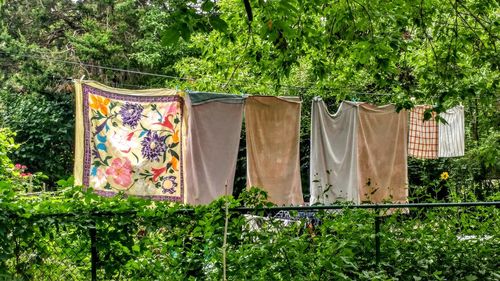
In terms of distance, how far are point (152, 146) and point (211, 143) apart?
592 mm

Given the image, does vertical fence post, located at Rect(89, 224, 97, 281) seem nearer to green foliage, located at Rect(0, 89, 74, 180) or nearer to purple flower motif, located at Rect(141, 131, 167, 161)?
purple flower motif, located at Rect(141, 131, 167, 161)

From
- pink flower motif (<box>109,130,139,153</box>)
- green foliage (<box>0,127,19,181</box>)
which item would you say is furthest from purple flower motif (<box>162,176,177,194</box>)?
green foliage (<box>0,127,19,181</box>)

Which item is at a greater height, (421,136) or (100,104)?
(100,104)

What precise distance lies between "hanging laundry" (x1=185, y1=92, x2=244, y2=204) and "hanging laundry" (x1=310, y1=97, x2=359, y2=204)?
1.04m

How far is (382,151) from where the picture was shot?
255 inches

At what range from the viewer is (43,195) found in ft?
13.5

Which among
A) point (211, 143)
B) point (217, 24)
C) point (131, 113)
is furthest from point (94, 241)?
point (211, 143)

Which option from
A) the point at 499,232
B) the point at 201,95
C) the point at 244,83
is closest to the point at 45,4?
the point at 244,83

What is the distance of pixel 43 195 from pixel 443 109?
3506 mm

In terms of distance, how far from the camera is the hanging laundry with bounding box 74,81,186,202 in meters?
4.87

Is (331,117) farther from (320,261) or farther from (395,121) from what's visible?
(320,261)

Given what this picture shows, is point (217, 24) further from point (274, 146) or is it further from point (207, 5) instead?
point (274, 146)

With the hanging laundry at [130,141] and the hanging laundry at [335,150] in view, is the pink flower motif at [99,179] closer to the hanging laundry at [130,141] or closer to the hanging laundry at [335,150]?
the hanging laundry at [130,141]

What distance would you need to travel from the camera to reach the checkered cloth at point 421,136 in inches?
278
